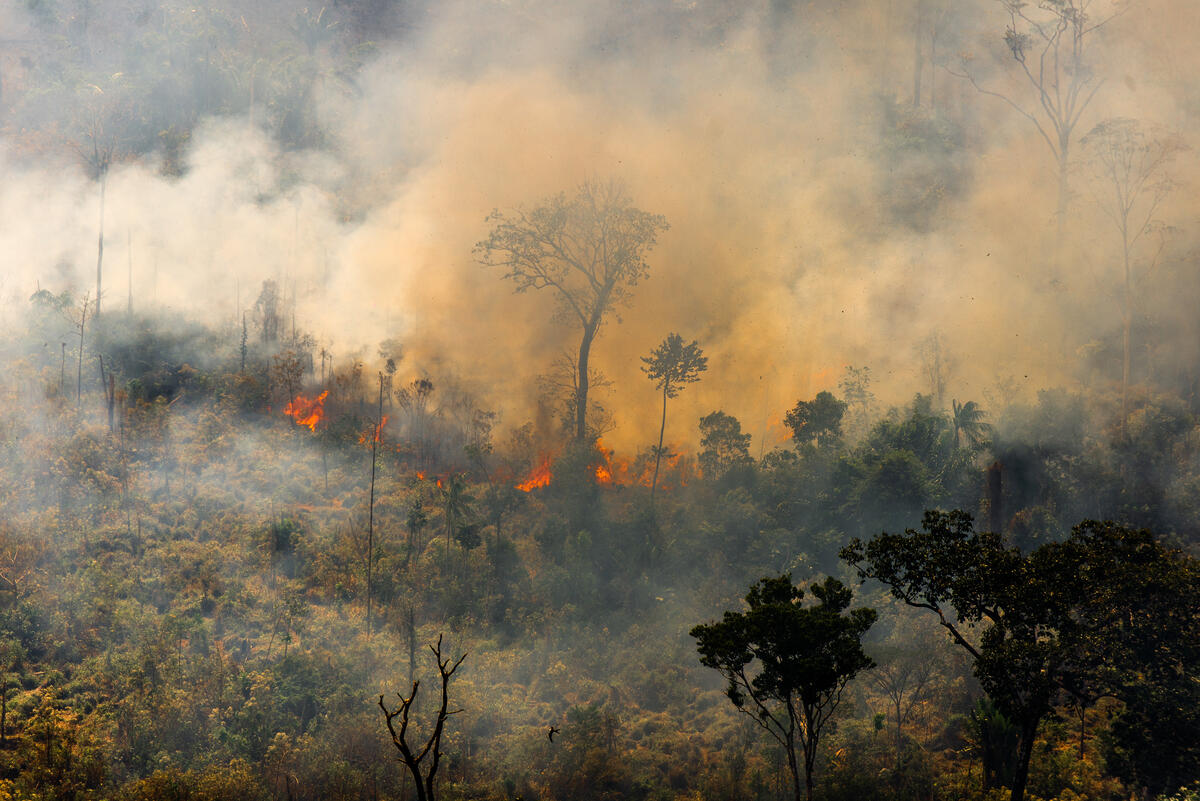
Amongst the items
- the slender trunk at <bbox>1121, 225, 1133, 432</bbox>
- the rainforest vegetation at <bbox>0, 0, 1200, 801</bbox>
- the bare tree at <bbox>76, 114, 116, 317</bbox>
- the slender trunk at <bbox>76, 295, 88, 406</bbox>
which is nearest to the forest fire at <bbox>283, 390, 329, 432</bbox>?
the rainforest vegetation at <bbox>0, 0, 1200, 801</bbox>

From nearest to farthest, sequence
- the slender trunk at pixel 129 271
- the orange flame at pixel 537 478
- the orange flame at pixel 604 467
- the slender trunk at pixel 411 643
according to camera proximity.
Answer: the slender trunk at pixel 411 643, the orange flame at pixel 537 478, the orange flame at pixel 604 467, the slender trunk at pixel 129 271

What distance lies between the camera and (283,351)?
2041 inches

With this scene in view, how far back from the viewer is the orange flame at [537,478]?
48.8 metres

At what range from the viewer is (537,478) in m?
49.2

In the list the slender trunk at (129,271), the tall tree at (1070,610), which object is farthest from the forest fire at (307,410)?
the tall tree at (1070,610)

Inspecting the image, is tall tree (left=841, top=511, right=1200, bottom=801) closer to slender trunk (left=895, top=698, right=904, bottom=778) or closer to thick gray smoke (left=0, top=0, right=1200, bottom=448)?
slender trunk (left=895, top=698, right=904, bottom=778)

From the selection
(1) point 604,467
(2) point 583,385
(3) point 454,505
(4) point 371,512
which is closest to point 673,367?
(2) point 583,385

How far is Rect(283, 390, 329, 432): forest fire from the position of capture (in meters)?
48.2

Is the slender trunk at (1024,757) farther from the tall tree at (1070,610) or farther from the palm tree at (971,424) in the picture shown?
the palm tree at (971,424)

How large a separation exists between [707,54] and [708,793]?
52.4 m

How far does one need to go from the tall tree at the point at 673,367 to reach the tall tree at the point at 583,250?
455 centimetres

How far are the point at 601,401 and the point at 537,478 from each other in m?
6.48

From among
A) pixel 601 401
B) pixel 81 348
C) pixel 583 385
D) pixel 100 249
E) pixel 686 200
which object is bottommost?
pixel 601 401

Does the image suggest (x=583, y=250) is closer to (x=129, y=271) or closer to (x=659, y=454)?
(x=659, y=454)
